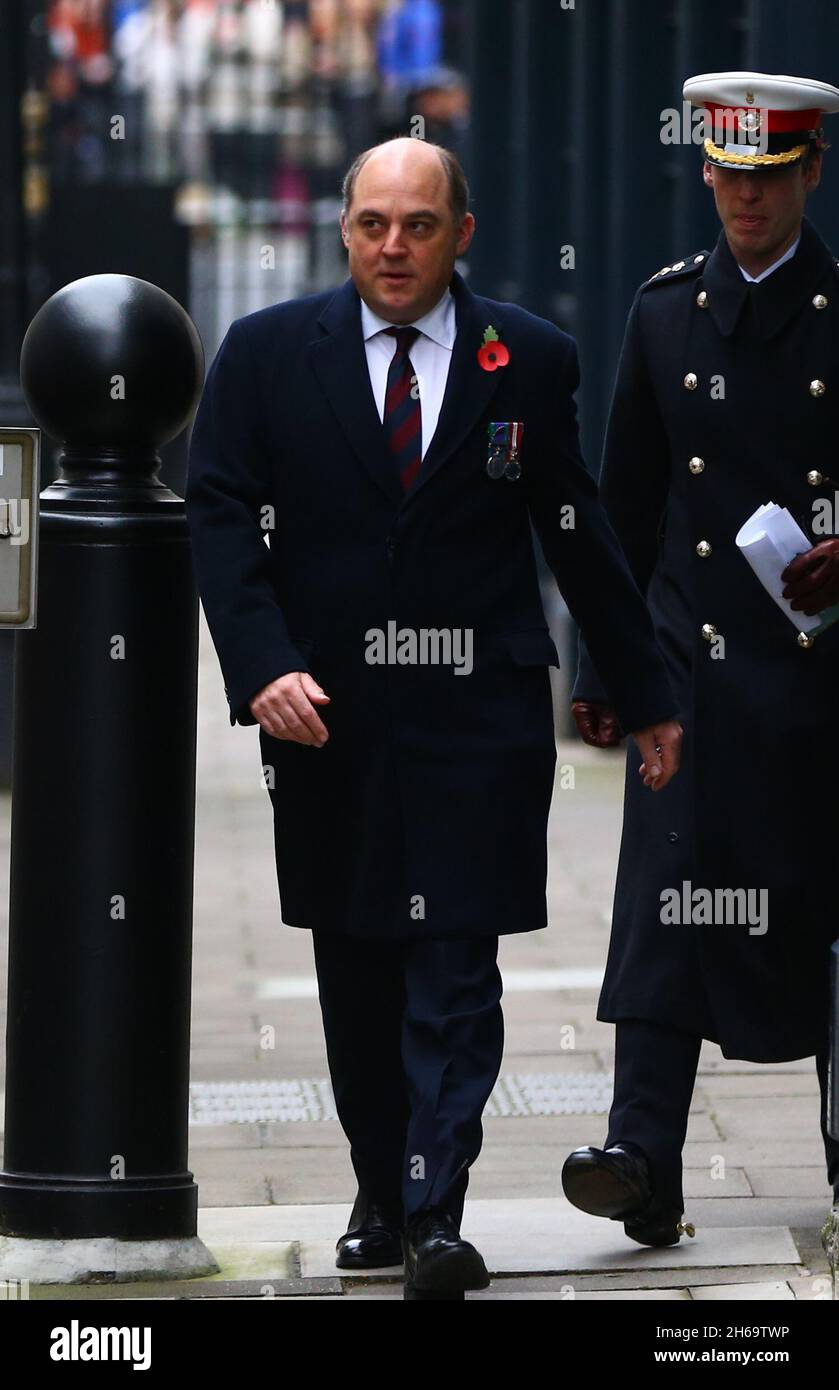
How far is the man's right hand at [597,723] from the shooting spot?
15.7 feet

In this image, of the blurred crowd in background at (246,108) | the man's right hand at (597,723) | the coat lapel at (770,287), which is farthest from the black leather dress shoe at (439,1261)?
the blurred crowd in background at (246,108)

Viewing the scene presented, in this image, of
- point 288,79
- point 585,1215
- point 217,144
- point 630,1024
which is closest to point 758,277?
point 630,1024

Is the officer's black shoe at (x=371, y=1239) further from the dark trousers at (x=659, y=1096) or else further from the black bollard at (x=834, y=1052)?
the black bollard at (x=834, y=1052)

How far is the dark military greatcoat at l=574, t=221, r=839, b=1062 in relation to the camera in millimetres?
4754

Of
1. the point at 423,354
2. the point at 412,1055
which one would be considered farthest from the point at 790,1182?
the point at 423,354

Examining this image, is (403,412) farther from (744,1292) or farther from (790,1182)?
(790,1182)

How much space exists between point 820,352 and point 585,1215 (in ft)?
4.97

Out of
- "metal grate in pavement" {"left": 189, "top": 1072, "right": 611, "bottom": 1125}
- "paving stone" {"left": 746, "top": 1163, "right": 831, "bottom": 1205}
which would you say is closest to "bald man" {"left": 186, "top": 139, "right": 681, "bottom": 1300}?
"paving stone" {"left": 746, "top": 1163, "right": 831, "bottom": 1205}

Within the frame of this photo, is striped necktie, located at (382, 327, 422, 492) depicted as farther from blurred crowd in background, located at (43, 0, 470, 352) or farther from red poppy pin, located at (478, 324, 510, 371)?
blurred crowd in background, located at (43, 0, 470, 352)

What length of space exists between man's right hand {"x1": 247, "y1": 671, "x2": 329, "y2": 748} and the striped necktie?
1.27ft

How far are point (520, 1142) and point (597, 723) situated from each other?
122 cm

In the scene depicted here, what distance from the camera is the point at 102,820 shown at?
4.47m

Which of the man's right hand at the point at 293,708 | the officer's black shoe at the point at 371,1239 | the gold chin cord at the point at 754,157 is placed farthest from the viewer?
the gold chin cord at the point at 754,157

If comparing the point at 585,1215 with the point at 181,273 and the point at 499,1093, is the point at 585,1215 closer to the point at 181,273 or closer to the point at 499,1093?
the point at 499,1093
